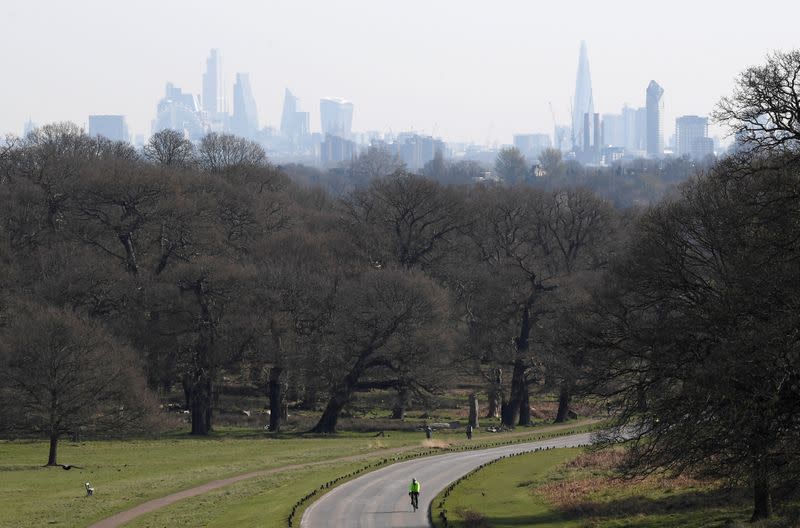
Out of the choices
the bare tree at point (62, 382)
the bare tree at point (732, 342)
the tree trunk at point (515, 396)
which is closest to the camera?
the bare tree at point (732, 342)

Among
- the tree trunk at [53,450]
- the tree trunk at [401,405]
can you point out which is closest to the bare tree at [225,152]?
the tree trunk at [401,405]

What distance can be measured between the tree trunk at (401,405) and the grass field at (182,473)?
2387mm

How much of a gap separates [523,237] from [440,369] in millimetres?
39333

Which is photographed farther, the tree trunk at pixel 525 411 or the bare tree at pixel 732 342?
the tree trunk at pixel 525 411

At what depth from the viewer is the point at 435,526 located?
49469 mm

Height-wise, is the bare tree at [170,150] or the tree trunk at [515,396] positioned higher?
the bare tree at [170,150]

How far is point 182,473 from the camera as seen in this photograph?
227 feet

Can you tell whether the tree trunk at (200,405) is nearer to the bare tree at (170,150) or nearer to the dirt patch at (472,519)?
the dirt patch at (472,519)

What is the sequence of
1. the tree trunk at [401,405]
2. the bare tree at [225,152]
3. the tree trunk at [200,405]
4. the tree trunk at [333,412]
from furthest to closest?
the bare tree at [225,152] < the tree trunk at [401,405] < the tree trunk at [333,412] < the tree trunk at [200,405]

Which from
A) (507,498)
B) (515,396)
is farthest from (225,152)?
(507,498)

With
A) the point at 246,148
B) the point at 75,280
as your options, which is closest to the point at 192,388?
the point at 75,280

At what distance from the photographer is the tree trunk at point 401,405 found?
88.8 m

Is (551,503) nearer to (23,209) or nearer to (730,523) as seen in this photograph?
(730,523)

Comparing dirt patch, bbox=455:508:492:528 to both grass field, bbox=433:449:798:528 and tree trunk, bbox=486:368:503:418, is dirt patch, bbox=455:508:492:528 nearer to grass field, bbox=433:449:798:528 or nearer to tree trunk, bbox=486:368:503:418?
grass field, bbox=433:449:798:528
